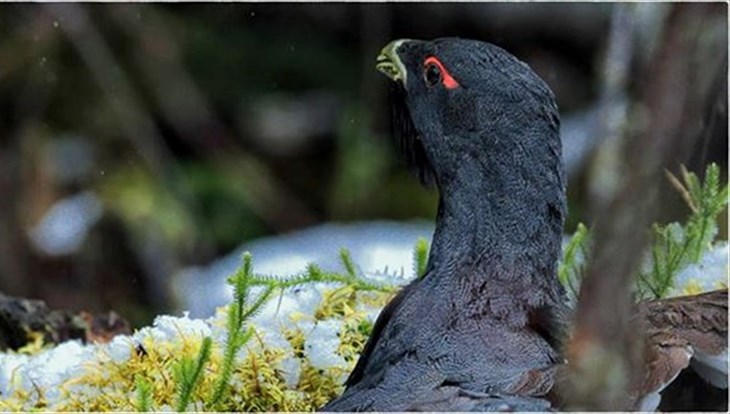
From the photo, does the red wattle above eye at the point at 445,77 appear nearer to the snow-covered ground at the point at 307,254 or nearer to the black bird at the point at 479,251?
the black bird at the point at 479,251

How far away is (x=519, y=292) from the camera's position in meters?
2.71

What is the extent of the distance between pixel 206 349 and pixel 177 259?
3391 millimetres

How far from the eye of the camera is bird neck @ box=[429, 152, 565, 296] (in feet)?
8.97

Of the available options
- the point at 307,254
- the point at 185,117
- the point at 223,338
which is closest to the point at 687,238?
the point at 223,338

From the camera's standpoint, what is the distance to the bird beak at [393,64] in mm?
3053

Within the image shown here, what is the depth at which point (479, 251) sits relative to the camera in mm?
2758

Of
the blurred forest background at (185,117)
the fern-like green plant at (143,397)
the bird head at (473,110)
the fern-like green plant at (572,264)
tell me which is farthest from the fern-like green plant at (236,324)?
the blurred forest background at (185,117)

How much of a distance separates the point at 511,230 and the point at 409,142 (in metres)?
0.42

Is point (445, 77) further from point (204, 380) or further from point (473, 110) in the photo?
point (204, 380)

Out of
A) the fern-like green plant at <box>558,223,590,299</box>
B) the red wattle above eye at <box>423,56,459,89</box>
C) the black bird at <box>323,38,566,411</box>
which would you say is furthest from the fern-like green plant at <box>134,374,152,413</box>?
the fern-like green plant at <box>558,223,590,299</box>

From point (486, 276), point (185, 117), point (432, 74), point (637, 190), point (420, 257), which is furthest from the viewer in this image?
point (185, 117)

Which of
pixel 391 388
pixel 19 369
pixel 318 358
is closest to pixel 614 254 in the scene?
pixel 391 388

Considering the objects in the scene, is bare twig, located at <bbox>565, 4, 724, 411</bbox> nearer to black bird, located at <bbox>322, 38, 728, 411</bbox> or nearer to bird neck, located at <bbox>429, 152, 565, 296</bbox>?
black bird, located at <bbox>322, 38, 728, 411</bbox>

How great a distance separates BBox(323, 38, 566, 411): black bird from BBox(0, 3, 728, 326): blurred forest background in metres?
2.75
